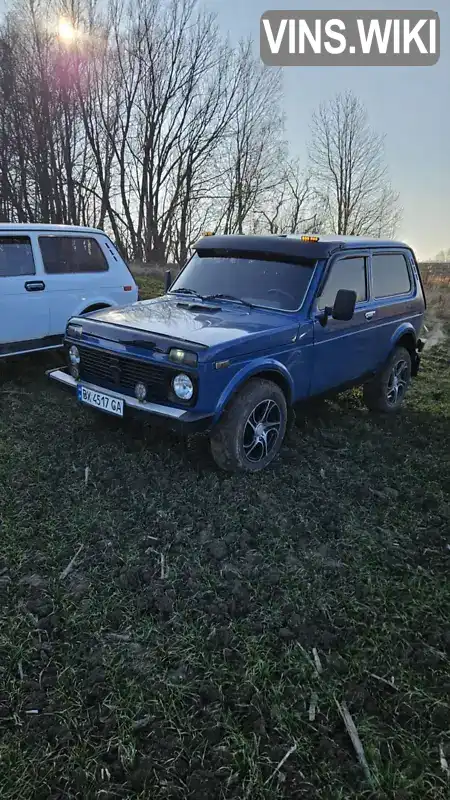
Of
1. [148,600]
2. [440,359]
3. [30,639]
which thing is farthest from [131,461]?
[440,359]

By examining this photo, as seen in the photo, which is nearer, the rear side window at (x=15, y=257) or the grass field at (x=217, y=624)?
the grass field at (x=217, y=624)

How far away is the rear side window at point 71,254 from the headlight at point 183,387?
11.9 ft

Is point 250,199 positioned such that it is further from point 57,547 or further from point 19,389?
point 57,547

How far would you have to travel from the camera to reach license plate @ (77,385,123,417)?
4.20 metres

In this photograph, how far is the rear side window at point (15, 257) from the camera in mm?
6254

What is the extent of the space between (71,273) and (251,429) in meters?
3.94

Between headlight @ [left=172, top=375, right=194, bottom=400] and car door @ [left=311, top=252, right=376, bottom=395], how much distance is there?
5.03ft

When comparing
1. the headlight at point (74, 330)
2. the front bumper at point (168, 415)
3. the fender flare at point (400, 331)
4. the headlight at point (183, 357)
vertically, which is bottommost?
the front bumper at point (168, 415)

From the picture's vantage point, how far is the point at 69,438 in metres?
4.91

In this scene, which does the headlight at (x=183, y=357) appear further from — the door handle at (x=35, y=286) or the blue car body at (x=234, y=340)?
the door handle at (x=35, y=286)

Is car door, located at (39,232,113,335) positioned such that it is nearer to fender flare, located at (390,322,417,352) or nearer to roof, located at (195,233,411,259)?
roof, located at (195,233,411,259)

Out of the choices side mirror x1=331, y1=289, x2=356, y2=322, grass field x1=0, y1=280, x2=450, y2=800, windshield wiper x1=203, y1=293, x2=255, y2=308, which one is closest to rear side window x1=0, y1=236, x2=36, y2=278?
grass field x1=0, y1=280, x2=450, y2=800

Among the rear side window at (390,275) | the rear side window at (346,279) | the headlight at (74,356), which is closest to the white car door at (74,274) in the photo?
the headlight at (74,356)

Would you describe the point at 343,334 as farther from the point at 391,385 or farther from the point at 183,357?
the point at 183,357
